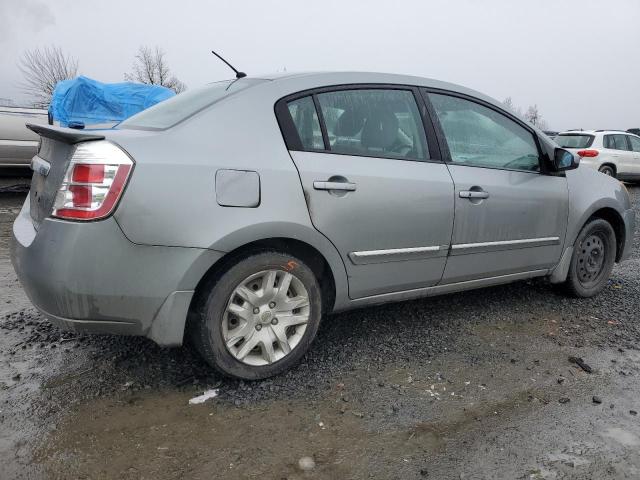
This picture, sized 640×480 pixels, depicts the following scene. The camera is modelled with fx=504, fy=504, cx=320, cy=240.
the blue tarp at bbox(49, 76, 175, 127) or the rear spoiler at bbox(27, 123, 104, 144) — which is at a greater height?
the blue tarp at bbox(49, 76, 175, 127)

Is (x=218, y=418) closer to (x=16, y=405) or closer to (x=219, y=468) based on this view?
(x=219, y=468)

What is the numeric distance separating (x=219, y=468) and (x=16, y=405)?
3.70 ft

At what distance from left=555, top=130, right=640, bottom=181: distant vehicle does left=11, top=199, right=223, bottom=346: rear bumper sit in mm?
12925

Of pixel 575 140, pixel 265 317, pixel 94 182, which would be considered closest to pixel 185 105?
pixel 94 182

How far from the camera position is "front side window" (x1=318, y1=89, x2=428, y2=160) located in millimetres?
2811

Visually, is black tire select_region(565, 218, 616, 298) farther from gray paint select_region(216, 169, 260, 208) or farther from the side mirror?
gray paint select_region(216, 169, 260, 208)

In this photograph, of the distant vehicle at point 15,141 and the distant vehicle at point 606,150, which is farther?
the distant vehicle at point 606,150

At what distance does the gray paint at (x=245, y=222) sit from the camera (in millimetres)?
2223

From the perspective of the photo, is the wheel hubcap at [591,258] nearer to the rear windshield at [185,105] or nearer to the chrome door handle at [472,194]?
the chrome door handle at [472,194]

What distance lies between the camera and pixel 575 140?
13445 millimetres

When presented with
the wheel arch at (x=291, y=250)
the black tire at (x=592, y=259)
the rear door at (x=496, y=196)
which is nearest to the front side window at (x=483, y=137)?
the rear door at (x=496, y=196)

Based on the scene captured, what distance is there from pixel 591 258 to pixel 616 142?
11466mm

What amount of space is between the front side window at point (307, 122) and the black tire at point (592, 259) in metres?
2.44

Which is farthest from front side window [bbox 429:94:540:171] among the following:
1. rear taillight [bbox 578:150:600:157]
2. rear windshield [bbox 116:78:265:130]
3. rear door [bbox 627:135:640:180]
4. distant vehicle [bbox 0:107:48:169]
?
rear door [bbox 627:135:640:180]
